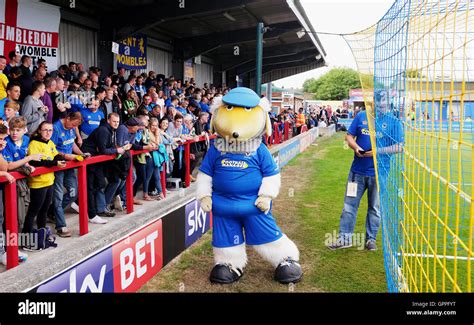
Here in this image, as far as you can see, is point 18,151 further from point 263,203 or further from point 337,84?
point 337,84

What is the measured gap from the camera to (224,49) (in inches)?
761

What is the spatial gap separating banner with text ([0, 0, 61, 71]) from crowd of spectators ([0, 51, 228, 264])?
797 mm

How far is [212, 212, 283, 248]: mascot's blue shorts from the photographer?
4023 mm

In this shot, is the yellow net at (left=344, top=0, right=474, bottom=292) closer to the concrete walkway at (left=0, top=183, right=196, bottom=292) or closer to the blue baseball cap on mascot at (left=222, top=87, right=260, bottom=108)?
the blue baseball cap on mascot at (left=222, top=87, right=260, bottom=108)

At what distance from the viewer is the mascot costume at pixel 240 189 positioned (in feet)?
12.7

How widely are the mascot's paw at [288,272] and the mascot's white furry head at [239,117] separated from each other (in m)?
1.18

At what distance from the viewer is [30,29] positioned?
25.6 ft

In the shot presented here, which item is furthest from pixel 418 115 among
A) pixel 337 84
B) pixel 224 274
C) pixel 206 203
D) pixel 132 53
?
pixel 337 84

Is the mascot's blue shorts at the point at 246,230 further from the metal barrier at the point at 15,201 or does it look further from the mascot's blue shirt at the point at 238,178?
the metal barrier at the point at 15,201

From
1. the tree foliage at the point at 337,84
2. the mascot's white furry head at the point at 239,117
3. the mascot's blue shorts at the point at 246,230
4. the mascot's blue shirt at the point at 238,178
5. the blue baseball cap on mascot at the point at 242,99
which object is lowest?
the mascot's blue shorts at the point at 246,230

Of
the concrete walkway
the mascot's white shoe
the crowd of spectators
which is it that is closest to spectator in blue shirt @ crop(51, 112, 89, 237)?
the crowd of spectators

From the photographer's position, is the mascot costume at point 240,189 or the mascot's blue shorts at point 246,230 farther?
the mascot's blue shorts at point 246,230

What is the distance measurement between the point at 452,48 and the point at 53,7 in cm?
786

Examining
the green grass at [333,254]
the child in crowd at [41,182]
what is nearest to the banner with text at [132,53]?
the green grass at [333,254]
